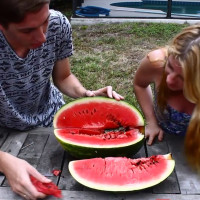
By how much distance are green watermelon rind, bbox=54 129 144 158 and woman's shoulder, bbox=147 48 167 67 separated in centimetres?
44

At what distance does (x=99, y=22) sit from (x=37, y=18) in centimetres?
506

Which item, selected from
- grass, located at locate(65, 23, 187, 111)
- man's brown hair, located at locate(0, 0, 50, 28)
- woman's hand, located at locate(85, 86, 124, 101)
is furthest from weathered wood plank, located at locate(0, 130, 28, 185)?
grass, located at locate(65, 23, 187, 111)

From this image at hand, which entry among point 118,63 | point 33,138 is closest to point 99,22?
point 118,63

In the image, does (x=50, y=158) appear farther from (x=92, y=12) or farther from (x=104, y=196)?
(x=92, y=12)

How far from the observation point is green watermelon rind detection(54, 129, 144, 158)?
172 cm

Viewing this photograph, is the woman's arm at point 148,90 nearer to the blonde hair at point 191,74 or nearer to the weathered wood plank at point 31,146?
the blonde hair at point 191,74

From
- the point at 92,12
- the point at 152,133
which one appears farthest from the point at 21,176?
the point at 92,12

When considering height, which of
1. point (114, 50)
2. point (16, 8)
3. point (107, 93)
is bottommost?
point (114, 50)

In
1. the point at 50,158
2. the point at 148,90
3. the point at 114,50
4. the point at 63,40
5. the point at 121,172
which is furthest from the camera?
the point at 114,50

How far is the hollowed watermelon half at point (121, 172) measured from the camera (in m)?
1.55

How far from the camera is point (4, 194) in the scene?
1535 mm

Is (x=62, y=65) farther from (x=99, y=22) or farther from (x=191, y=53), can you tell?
(x=99, y=22)

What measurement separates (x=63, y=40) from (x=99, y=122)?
511 mm

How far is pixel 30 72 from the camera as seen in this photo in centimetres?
203
